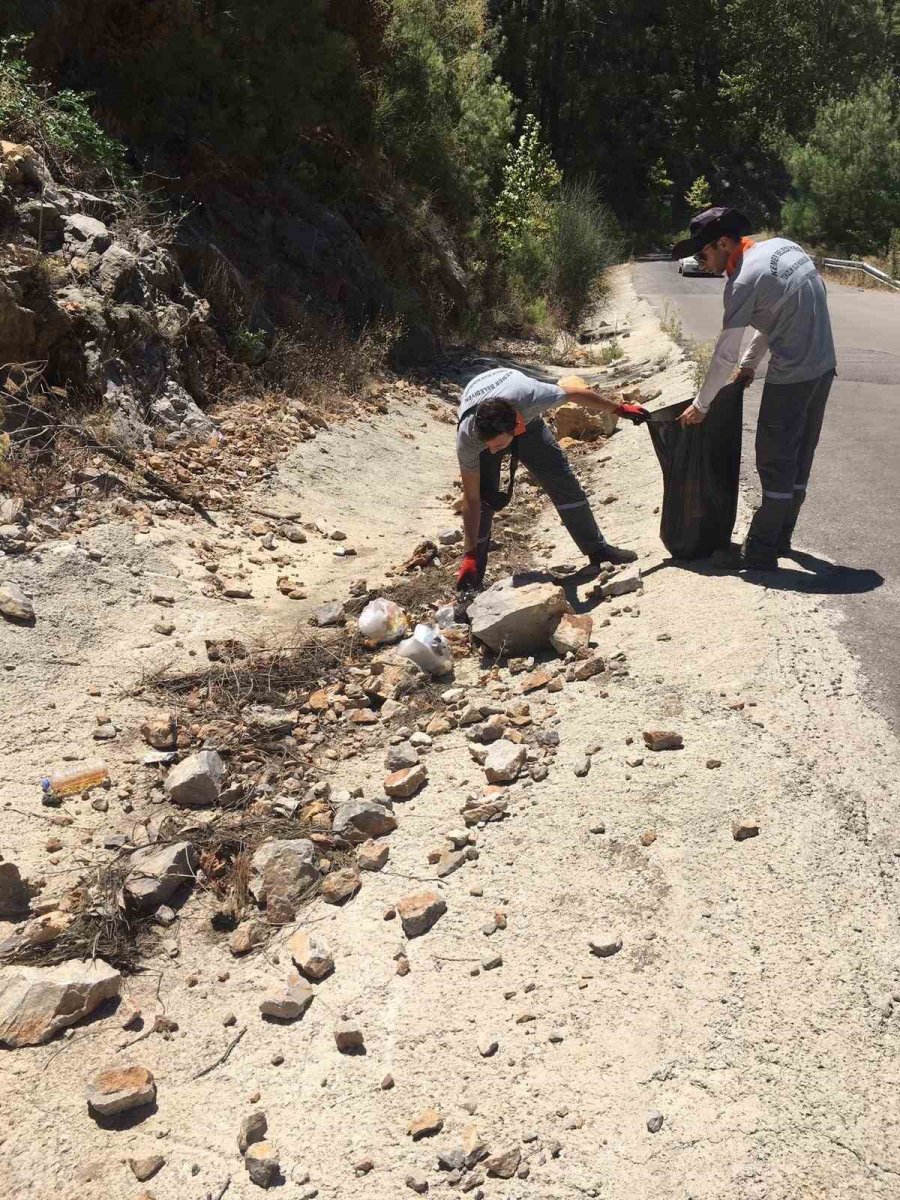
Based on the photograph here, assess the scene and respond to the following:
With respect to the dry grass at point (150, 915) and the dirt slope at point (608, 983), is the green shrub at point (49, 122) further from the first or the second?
the dry grass at point (150, 915)

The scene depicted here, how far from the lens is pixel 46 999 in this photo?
3668mm

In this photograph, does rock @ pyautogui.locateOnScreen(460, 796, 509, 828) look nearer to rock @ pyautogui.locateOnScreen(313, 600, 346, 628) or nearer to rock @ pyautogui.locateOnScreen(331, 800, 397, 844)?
rock @ pyautogui.locateOnScreen(331, 800, 397, 844)

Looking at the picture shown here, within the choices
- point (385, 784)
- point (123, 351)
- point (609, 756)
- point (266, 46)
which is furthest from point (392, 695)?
point (266, 46)

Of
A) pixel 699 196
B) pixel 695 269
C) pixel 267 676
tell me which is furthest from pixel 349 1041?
pixel 699 196

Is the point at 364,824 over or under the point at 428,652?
under

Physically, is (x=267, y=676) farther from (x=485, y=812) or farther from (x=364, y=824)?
(x=485, y=812)

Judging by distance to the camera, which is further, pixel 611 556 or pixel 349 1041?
pixel 611 556

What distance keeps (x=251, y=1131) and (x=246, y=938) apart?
86 cm

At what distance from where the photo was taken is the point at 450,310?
50.9 feet

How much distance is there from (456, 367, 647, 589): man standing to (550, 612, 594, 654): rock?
74 cm

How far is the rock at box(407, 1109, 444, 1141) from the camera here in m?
3.08

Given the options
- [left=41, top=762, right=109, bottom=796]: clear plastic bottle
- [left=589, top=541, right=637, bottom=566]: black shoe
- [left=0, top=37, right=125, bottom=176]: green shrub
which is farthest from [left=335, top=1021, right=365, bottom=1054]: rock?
[left=0, top=37, right=125, bottom=176]: green shrub

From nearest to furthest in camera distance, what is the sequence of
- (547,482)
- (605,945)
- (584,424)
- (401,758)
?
(605,945), (401,758), (547,482), (584,424)

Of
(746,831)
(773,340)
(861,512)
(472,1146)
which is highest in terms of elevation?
(773,340)
